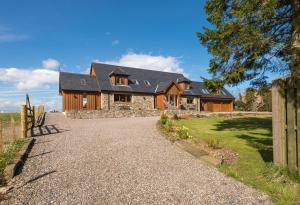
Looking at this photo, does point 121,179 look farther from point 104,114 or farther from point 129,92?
point 129,92

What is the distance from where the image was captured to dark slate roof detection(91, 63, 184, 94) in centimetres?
2895

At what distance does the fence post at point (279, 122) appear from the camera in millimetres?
5047

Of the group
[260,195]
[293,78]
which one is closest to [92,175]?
[260,195]

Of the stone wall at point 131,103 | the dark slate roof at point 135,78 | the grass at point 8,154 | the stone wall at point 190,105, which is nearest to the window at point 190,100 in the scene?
the stone wall at point 190,105

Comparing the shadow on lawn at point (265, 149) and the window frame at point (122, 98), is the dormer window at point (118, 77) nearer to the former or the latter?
the window frame at point (122, 98)

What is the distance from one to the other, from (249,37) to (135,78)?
24.5 m

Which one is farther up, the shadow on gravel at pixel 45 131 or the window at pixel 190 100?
the window at pixel 190 100

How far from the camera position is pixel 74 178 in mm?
5121

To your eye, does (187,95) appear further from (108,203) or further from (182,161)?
(108,203)

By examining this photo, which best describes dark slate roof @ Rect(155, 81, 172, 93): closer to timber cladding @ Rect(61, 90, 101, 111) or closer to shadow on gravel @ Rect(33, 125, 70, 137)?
timber cladding @ Rect(61, 90, 101, 111)

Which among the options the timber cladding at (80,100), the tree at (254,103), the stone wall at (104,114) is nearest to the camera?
the stone wall at (104,114)

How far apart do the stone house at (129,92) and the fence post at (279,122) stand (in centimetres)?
2413

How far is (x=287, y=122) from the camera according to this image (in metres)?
4.99

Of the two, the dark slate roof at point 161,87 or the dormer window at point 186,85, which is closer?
the dark slate roof at point 161,87
